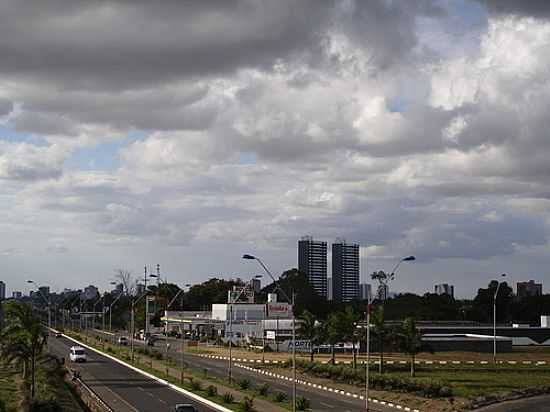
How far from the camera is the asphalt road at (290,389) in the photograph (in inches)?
2061

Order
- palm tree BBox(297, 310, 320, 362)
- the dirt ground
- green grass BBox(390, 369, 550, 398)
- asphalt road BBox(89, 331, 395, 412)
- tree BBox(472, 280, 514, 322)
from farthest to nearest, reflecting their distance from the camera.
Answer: tree BBox(472, 280, 514, 322) < the dirt ground < palm tree BBox(297, 310, 320, 362) < green grass BBox(390, 369, 550, 398) < asphalt road BBox(89, 331, 395, 412)

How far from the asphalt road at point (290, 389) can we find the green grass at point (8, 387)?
17064mm

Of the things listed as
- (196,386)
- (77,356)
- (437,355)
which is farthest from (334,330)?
(77,356)

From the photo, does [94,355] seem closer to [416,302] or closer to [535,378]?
[535,378]

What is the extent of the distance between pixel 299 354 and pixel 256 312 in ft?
135

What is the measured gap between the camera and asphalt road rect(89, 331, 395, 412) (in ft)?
172

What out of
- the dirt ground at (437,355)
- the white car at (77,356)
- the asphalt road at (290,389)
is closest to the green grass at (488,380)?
the asphalt road at (290,389)

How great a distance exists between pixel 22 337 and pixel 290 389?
66.7ft


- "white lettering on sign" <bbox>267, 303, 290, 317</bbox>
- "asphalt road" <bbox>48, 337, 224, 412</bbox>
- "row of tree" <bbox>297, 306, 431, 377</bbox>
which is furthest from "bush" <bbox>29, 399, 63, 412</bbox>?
"white lettering on sign" <bbox>267, 303, 290, 317</bbox>

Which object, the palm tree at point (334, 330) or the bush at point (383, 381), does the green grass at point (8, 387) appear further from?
the palm tree at point (334, 330)

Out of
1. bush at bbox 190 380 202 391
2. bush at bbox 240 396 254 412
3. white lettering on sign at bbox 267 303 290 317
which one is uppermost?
white lettering on sign at bbox 267 303 290 317

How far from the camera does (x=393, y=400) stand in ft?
184

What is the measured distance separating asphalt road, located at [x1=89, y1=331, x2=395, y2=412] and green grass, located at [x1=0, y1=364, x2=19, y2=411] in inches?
672

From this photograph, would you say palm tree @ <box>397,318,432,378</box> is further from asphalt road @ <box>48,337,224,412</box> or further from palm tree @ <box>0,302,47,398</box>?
palm tree @ <box>0,302,47,398</box>
